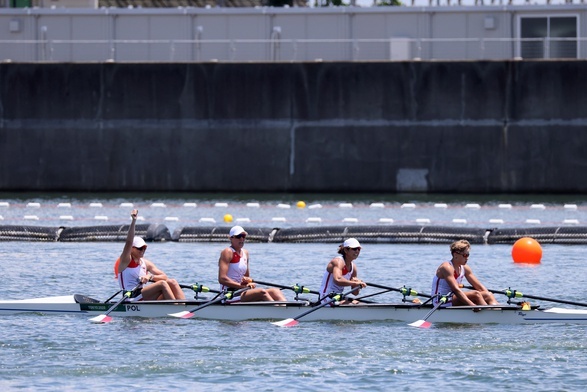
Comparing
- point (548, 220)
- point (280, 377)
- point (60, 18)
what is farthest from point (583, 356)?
point (60, 18)

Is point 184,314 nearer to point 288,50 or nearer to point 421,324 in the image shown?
point 421,324

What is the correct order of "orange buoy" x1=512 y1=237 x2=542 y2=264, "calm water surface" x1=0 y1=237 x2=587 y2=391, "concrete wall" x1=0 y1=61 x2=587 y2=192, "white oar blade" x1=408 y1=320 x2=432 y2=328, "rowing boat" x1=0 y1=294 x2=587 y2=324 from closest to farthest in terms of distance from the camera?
"calm water surface" x1=0 y1=237 x2=587 y2=391 → "white oar blade" x1=408 y1=320 x2=432 y2=328 → "rowing boat" x1=0 y1=294 x2=587 y2=324 → "orange buoy" x1=512 y1=237 x2=542 y2=264 → "concrete wall" x1=0 y1=61 x2=587 y2=192

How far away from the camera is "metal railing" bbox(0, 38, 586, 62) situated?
38906mm

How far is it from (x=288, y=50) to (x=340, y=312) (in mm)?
23330

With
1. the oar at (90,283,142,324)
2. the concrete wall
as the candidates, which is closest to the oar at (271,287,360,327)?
the oar at (90,283,142,324)

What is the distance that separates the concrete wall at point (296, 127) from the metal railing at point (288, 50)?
1069 mm

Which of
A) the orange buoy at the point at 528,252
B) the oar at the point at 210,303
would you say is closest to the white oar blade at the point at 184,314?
the oar at the point at 210,303

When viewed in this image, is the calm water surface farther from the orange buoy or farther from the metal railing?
the metal railing

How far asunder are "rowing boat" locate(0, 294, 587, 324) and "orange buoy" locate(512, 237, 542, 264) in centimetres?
707

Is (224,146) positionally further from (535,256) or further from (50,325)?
(50,325)

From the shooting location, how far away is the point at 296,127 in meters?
39.1

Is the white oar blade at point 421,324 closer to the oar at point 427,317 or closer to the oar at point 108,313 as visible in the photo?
the oar at point 427,317

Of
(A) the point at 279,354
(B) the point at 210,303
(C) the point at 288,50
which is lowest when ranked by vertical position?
(A) the point at 279,354

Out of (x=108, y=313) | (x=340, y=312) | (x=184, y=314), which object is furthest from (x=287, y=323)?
(x=108, y=313)
